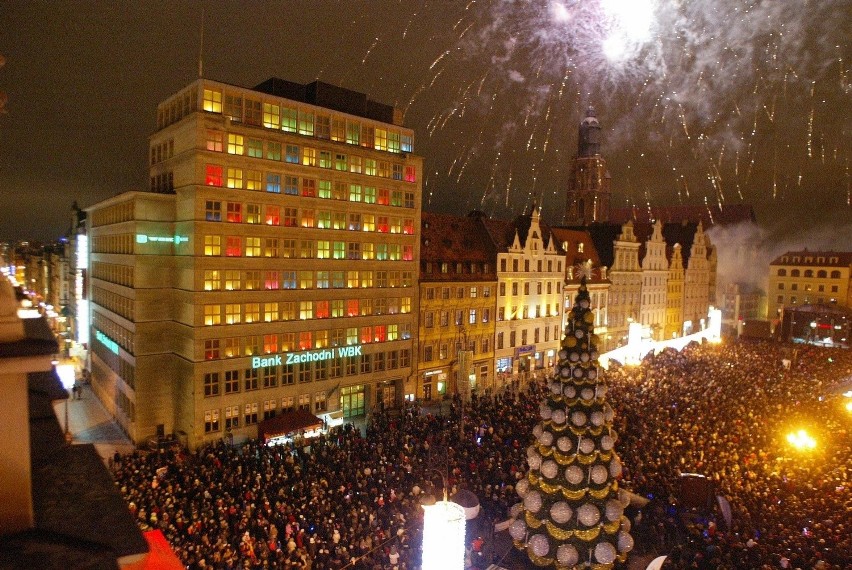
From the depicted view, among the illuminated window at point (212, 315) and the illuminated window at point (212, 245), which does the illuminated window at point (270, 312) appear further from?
the illuminated window at point (212, 245)

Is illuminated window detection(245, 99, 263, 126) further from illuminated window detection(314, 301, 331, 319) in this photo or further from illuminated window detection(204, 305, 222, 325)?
illuminated window detection(314, 301, 331, 319)

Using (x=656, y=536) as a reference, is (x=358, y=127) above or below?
above

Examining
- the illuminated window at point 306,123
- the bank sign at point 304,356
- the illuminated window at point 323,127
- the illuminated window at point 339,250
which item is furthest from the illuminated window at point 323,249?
the illuminated window at point 306,123

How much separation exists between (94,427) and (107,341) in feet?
21.2

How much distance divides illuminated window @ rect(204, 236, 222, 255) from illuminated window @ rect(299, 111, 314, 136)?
871 cm

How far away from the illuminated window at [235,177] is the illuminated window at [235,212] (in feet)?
3.50

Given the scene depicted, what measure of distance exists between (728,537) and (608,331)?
4272 cm

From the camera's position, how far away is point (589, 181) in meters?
103

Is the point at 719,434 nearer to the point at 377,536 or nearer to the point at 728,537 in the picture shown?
the point at 728,537

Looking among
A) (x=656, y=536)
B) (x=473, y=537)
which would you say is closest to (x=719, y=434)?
(x=656, y=536)

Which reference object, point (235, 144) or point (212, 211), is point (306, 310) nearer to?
point (212, 211)

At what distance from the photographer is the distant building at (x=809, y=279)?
91.8 meters

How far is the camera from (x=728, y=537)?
19906mm

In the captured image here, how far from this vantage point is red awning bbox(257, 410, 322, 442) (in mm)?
32659
